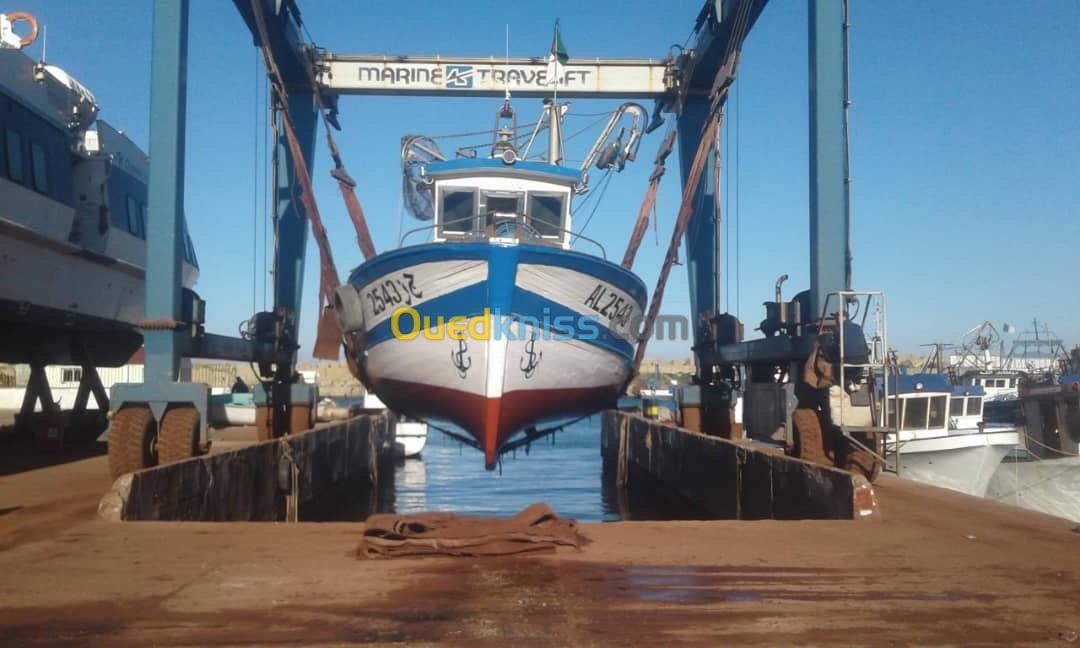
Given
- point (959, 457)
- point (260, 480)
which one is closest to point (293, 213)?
point (260, 480)

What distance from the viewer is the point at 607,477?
71.1 ft

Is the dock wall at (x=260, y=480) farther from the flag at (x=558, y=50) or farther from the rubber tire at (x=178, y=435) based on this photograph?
the flag at (x=558, y=50)

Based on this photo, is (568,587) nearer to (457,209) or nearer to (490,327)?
(490,327)

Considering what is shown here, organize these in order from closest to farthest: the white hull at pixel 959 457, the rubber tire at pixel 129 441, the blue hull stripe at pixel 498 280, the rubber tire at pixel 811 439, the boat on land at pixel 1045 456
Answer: the rubber tire at pixel 129 441 → the rubber tire at pixel 811 439 → the blue hull stripe at pixel 498 280 → the white hull at pixel 959 457 → the boat on land at pixel 1045 456

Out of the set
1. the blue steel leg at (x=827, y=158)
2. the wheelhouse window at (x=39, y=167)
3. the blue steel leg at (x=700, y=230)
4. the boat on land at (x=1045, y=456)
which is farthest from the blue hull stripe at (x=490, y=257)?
the boat on land at (x=1045, y=456)

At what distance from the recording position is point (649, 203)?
1351cm

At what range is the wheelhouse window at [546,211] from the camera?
12492 mm

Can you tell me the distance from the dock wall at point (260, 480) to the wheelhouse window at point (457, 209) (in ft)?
12.5

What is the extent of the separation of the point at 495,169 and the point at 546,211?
0.94 metres

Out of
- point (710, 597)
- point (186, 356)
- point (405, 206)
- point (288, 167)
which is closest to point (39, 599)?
point (710, 597)

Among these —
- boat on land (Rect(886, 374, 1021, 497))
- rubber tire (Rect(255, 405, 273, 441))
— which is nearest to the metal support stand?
rubber tire (Rect(255, 405, 273, 441))

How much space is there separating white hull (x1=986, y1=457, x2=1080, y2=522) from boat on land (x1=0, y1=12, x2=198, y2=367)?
792 inches

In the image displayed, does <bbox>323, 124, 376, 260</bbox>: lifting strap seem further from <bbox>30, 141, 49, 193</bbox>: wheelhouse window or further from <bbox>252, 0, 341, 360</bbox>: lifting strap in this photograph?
<bbox>30, 141, 49, 193</bbox>: wheelhouse window

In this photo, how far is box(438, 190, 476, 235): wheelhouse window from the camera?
490 inches
